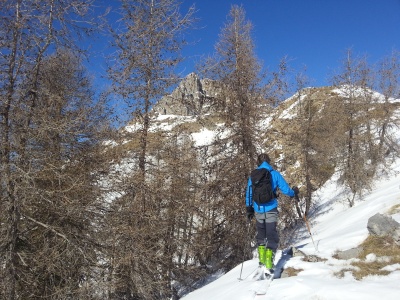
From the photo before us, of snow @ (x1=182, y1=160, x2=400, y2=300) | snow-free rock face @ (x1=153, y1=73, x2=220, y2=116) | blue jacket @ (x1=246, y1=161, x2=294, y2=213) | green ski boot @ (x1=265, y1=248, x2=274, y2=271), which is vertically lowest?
snow @ (x1=182, y1=160, x2=400, y2=300)

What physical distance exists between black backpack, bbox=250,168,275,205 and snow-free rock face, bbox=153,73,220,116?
5.45m

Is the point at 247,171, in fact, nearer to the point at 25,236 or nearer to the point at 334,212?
the point at 25,236

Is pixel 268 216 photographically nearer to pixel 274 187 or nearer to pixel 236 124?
pixel 274 187

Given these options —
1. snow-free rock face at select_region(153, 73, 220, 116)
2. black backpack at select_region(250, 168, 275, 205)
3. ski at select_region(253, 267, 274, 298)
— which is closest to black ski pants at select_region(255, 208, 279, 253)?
black backpack at select_region(250, 168, 275, 205)

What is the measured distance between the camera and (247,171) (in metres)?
12.7

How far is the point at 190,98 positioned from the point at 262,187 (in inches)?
252

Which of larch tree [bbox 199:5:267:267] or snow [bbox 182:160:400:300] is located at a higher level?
larch tree [bbox 199:5:267:267]

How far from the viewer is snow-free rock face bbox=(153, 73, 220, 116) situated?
36.8 ft

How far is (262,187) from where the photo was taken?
6293 mm

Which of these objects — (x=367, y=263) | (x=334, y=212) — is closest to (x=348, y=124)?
(x=334, y=212)

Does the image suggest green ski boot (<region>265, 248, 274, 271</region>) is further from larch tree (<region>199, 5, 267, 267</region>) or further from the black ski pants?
larch tree (<region>199, 5, 267, 267</region>)

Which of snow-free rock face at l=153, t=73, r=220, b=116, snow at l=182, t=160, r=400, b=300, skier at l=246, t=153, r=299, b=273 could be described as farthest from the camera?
snow-free rock face at l=153, t=73, r=220, b=116

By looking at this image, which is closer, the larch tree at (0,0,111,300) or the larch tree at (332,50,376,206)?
the larch tree at (0,0,111,300)

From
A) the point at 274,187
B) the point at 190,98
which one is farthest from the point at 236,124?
the point at 274,187
